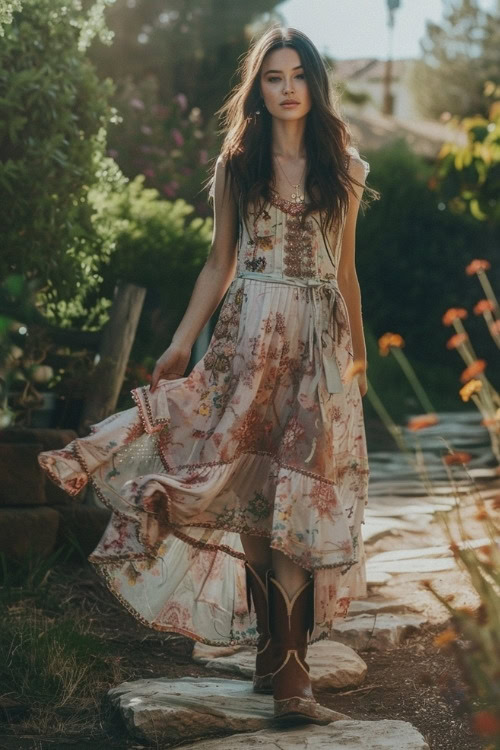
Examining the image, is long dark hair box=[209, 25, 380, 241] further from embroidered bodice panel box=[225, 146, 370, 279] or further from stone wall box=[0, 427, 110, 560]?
stone wall box=[0, 427, 110, 560]

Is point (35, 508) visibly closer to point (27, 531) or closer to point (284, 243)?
point (27, 531)

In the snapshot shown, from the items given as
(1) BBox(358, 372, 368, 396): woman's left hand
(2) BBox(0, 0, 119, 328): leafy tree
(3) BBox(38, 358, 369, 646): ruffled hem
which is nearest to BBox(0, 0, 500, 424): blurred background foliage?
(2) BBox(0, 0, 119, 328): leafy tree

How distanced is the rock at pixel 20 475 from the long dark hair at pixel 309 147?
65.9 inches

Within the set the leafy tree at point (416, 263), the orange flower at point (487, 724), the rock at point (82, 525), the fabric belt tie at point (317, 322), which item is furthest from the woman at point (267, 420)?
the leafy tree at point (416, 263)

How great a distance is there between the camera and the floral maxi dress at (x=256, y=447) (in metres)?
2.86

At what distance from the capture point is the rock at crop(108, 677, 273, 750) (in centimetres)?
288

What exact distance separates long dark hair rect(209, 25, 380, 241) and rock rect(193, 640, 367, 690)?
1299 millimetres

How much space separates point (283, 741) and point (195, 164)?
882 cm

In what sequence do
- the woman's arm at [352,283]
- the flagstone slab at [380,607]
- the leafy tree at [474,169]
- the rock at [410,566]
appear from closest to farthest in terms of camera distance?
1. the woman's arm at [352,283]
2. the flagstone slab at [380,607]
3. the rock at [410,566]
4. the leafy tree at [474,169]

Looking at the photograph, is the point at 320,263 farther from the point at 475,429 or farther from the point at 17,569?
the point at 475,429

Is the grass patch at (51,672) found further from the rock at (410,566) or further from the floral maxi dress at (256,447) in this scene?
the rock at (410,566)

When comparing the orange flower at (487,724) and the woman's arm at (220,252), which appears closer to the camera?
the orange flower at (487,724)

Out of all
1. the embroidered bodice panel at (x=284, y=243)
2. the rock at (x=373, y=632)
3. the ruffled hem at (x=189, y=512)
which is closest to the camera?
the ruffled hem at (x=189, y=512)

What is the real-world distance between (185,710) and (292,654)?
11.9 inches
